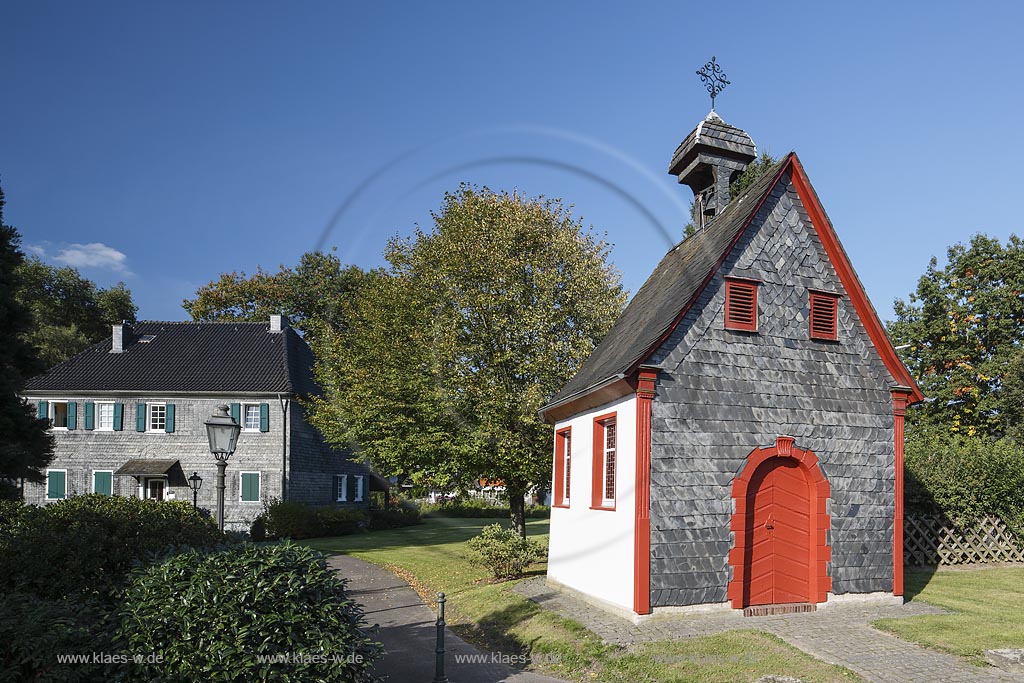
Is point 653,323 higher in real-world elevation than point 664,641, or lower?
higher

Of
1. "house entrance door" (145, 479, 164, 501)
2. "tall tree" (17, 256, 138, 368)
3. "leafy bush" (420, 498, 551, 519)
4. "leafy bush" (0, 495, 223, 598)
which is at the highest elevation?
"tall tree" (17, 256, 138, 368)

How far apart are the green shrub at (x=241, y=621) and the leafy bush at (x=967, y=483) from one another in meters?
16.8

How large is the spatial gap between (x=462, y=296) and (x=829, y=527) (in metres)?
13.9

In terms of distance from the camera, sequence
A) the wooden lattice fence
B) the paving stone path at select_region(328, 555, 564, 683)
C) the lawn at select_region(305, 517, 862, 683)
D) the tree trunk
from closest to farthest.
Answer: the lawn at select_region(305, 517, 862, 683)
the paving stone path at select_region(328, 555, 564, 683)
the wooden lattice fence
the tree trunk

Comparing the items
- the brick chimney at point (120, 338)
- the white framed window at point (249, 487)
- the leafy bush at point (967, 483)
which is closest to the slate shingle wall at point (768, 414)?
the leafy bush at point (967, 483)

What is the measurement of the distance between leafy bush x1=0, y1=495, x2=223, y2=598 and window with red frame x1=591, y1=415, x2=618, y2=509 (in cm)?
766

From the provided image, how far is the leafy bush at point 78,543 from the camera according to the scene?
8.43 metres

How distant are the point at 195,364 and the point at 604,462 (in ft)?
98.1

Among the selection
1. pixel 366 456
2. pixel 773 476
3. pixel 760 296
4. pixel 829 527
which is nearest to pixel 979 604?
pixel 829 527

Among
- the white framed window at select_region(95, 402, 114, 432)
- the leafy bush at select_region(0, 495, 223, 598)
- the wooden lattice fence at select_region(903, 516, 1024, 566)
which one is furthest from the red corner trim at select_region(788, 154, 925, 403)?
the white framed window at select_region(95, 402, 114, 432)

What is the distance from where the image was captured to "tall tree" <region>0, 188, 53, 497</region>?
20.4 meters

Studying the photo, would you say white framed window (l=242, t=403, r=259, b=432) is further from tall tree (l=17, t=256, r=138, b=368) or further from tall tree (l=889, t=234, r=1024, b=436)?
tall tree (l=889, t=234, r=1024, b=436)

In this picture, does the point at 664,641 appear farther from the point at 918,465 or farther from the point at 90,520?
the point at 918,465

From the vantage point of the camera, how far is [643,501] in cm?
1265
